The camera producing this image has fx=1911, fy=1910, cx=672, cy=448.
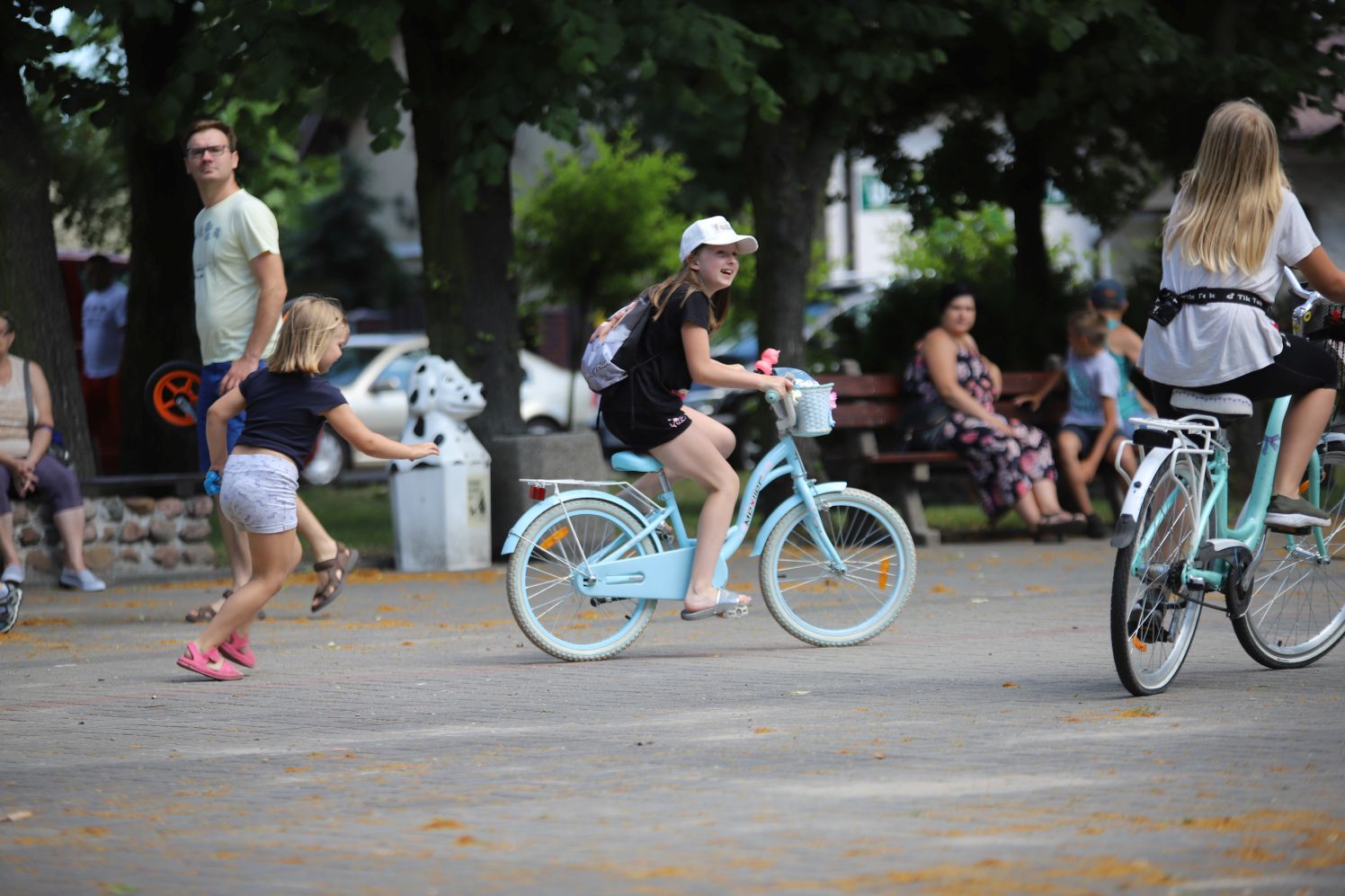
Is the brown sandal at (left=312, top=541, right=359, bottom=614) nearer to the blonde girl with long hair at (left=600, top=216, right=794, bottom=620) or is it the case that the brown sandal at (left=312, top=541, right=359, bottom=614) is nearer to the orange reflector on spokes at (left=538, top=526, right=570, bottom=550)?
the orange reflector on spokes at (left=538, top=526, right=570, bottom=550)

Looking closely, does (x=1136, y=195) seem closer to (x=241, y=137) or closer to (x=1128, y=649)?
(x=241, y=137)

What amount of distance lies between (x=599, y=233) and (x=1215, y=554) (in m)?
21.5

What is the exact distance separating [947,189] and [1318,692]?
12127mm

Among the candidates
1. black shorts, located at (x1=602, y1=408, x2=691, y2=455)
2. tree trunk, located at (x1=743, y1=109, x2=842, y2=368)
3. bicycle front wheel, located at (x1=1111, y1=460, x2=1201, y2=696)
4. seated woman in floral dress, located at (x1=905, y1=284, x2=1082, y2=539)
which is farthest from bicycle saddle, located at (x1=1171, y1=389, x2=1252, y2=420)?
tree trunk, located at (x1=743, y1=109, x2=842, y2=368)

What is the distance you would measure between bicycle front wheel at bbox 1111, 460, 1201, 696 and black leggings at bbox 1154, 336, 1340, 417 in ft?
1.27

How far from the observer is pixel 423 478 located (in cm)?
1172

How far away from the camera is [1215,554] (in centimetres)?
640

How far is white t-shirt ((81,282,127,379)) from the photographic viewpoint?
730 inches

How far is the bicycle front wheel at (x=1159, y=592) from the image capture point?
611cm

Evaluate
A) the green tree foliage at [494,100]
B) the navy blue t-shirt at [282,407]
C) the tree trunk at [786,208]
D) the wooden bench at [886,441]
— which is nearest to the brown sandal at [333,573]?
the navy blue t-shirt at [282,407]

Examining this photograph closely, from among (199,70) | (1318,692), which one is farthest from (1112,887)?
(199,70)

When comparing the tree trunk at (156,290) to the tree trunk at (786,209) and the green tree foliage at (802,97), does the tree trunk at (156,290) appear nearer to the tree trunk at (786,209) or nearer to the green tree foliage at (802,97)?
the green tree foliage at (802,97)

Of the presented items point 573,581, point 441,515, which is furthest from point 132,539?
point 573,581

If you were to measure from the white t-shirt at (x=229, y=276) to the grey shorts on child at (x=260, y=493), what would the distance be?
1.65 metres
